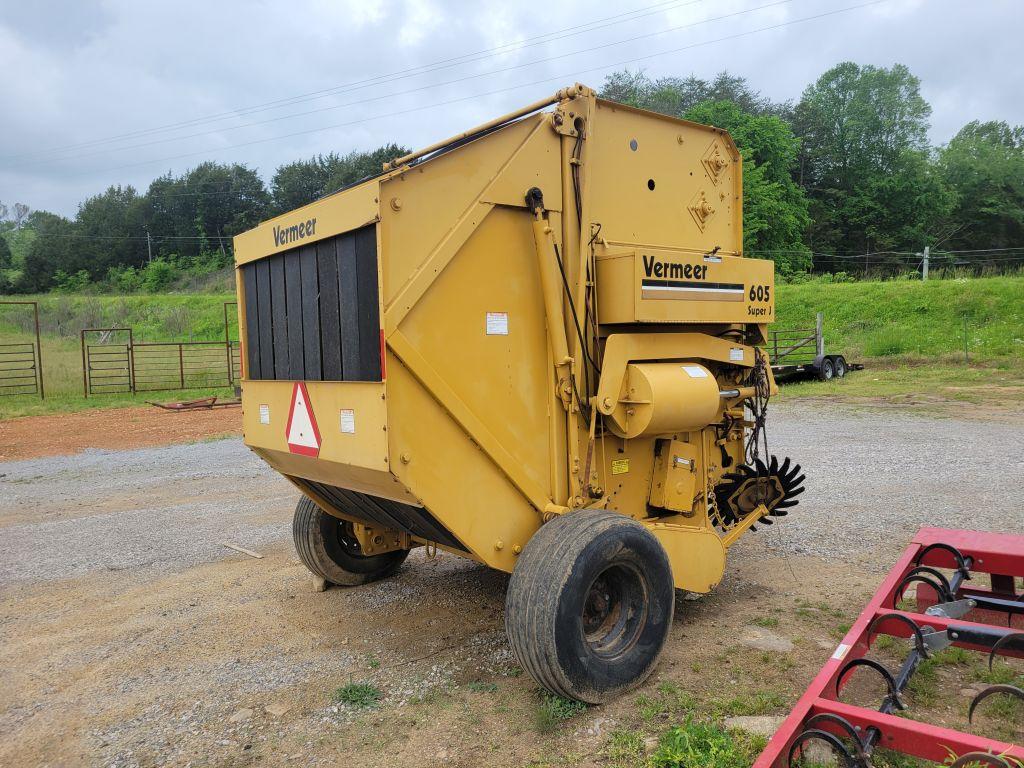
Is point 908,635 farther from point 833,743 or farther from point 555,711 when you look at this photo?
point 555,711

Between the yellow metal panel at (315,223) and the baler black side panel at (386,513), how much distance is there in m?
1.39

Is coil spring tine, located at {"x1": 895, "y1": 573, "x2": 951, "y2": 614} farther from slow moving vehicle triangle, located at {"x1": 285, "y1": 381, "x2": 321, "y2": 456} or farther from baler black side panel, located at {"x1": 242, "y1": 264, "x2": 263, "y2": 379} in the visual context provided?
baler black side panel, located at {"x1": 242, "y1": 264, "x2": 263, "y2": 379}

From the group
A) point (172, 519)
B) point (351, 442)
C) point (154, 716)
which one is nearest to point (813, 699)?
point (351, 442)

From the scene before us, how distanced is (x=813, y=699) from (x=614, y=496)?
187cm

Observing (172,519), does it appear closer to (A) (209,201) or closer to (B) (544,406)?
(B) (544,406)

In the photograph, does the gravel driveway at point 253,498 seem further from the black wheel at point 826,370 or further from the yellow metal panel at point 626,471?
the black wheel at point 826,370

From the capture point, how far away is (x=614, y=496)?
4.56 m

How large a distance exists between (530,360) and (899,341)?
24.5 metres

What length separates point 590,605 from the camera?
3.95 m

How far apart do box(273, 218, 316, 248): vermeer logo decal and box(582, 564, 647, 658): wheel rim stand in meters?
2.36

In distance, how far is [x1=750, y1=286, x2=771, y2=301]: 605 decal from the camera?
5078 millimetres

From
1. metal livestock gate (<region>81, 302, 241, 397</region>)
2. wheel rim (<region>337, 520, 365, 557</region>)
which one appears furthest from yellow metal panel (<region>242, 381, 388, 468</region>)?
metal livestock gate (<region>81, 302, 241, 397</region>)

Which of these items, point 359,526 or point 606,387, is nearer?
point 606,387

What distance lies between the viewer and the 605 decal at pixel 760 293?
16.7ft
